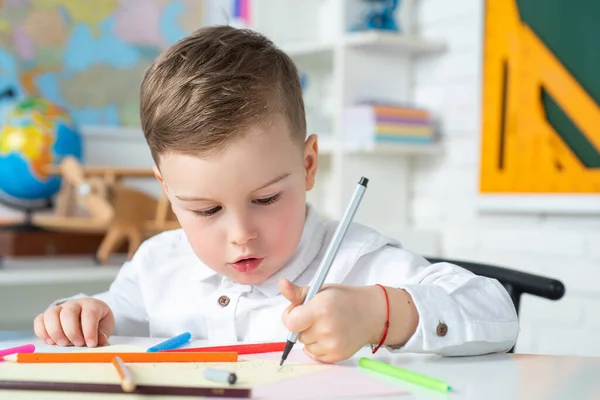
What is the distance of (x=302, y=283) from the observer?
1.03 m

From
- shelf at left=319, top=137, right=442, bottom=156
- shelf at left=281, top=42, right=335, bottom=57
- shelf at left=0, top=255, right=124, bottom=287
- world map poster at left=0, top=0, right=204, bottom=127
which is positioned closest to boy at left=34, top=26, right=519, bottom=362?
shelf at left=0, top=255, right=124, bottom=287

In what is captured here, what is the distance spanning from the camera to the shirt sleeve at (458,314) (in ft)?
2.56

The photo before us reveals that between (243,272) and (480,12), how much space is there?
1625 millimetres

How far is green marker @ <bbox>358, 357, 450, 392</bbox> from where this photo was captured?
0.63 metres

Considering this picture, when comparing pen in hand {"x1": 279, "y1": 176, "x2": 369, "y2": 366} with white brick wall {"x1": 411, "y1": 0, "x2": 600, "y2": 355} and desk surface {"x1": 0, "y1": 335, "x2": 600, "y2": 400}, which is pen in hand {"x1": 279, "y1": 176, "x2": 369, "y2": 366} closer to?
desk surface {"x1": 0, "y1": 335, "x2": 600, "y2": 400}

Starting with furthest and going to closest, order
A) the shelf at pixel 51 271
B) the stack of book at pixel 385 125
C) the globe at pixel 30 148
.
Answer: the stack of book at pixel 385 125, the globe at pixel 30 148, the shelf at pixel 51 271

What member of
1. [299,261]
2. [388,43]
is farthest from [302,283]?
[388,43]

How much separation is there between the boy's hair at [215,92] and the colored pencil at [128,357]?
248 millimetres

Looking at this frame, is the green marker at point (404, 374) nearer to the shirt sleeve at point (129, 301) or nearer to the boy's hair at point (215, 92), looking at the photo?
the boy's hair at point (215, 92)

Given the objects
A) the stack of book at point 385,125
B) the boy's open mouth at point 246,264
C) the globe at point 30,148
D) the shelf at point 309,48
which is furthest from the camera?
the shelf at point 309,48

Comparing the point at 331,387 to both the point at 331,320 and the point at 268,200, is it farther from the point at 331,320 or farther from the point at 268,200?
the point at 268,200

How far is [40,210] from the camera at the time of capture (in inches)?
91.7

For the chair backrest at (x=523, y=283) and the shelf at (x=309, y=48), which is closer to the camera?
the chair backrest at (x=523, y=283)

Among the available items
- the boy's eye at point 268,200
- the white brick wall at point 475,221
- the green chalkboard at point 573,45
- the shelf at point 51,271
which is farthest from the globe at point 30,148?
the boy's eye at point 268,200
